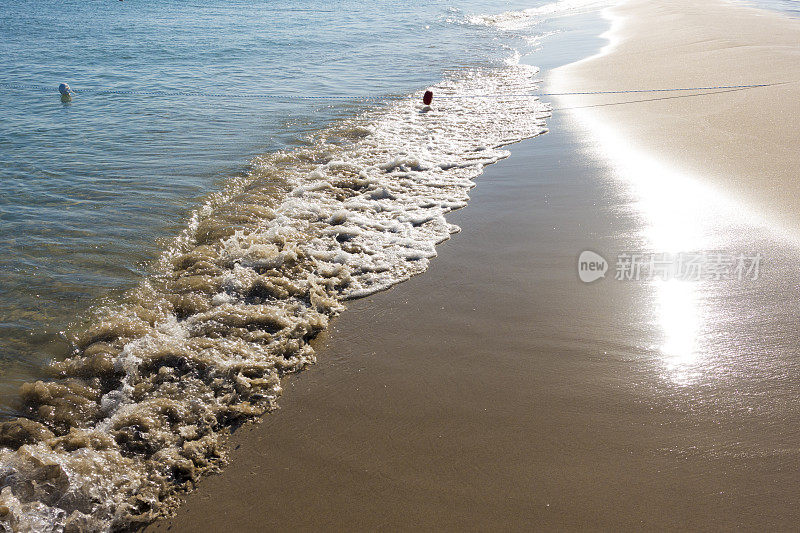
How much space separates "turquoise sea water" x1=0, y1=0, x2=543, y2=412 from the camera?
182 inches

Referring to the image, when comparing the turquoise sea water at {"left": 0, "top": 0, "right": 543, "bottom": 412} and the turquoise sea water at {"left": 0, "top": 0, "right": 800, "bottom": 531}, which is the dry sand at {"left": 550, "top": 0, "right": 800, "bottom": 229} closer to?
the turquoise sea water at {"left": 0, "top": 0, "right": 800, "bottom": 531}

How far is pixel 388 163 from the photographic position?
22.7ft

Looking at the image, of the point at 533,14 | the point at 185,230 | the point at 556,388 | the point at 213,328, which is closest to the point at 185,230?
the point at 185,230

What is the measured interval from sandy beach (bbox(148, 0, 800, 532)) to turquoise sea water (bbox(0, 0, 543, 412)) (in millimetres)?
2039

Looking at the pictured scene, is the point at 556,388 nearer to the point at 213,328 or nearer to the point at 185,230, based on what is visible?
the point at 213,328

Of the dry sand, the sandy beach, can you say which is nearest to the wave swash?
the sandy beach

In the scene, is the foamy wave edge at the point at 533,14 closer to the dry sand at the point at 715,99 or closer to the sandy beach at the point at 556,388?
the dry sand at the point at 715,99

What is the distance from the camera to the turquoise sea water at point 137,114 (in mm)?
4621

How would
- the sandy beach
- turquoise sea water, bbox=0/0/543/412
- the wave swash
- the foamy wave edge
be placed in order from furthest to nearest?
the foamy wave edge, turquoise sea water, bbox=0/0/543/412, the wave swash, the sandy beach

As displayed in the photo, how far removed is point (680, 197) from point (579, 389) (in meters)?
3.15

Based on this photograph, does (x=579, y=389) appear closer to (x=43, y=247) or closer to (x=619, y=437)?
(x=619, y=437)

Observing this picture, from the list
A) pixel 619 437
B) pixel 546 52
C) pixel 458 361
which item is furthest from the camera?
pixel 546 52

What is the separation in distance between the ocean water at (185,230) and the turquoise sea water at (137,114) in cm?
4

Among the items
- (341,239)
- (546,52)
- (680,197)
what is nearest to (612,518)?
(341,239)
